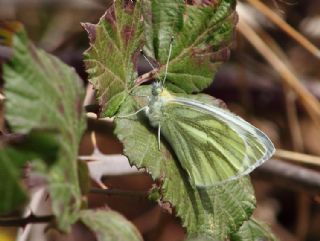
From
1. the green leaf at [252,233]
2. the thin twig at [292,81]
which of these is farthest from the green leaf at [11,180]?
the thin twig at [292,81]

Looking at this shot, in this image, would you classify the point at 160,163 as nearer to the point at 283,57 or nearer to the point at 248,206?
the point at 248,206

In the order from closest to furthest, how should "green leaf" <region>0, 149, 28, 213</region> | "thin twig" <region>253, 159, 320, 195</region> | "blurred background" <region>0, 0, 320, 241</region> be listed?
"green leaf" <region>0, 149, 28, 213</region> → "thin twig" <region>253, 159, 320, 195</region> → "blurred background" <region>0, 0, 320, 241</region>

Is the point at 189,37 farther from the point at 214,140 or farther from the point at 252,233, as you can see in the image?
the point at 252,233

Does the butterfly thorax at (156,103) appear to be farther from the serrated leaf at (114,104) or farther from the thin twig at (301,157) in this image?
the thin twig at (301,157)

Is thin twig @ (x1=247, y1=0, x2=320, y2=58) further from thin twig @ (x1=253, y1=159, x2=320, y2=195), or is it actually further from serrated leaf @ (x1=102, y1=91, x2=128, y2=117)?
serrated leaf @ (x1=102, y1=91, x2=128, y2=117)

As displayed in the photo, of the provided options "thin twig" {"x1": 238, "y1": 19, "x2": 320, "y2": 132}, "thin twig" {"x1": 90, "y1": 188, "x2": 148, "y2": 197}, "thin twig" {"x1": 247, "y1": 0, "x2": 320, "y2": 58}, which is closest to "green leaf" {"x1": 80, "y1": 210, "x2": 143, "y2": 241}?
"thin twig" {"x1": 90, "y1": 188, "x2": 148, "y2": 197}

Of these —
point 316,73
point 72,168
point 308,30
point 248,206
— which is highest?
point 72,168

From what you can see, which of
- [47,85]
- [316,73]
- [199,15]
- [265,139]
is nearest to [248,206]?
[265,139]
